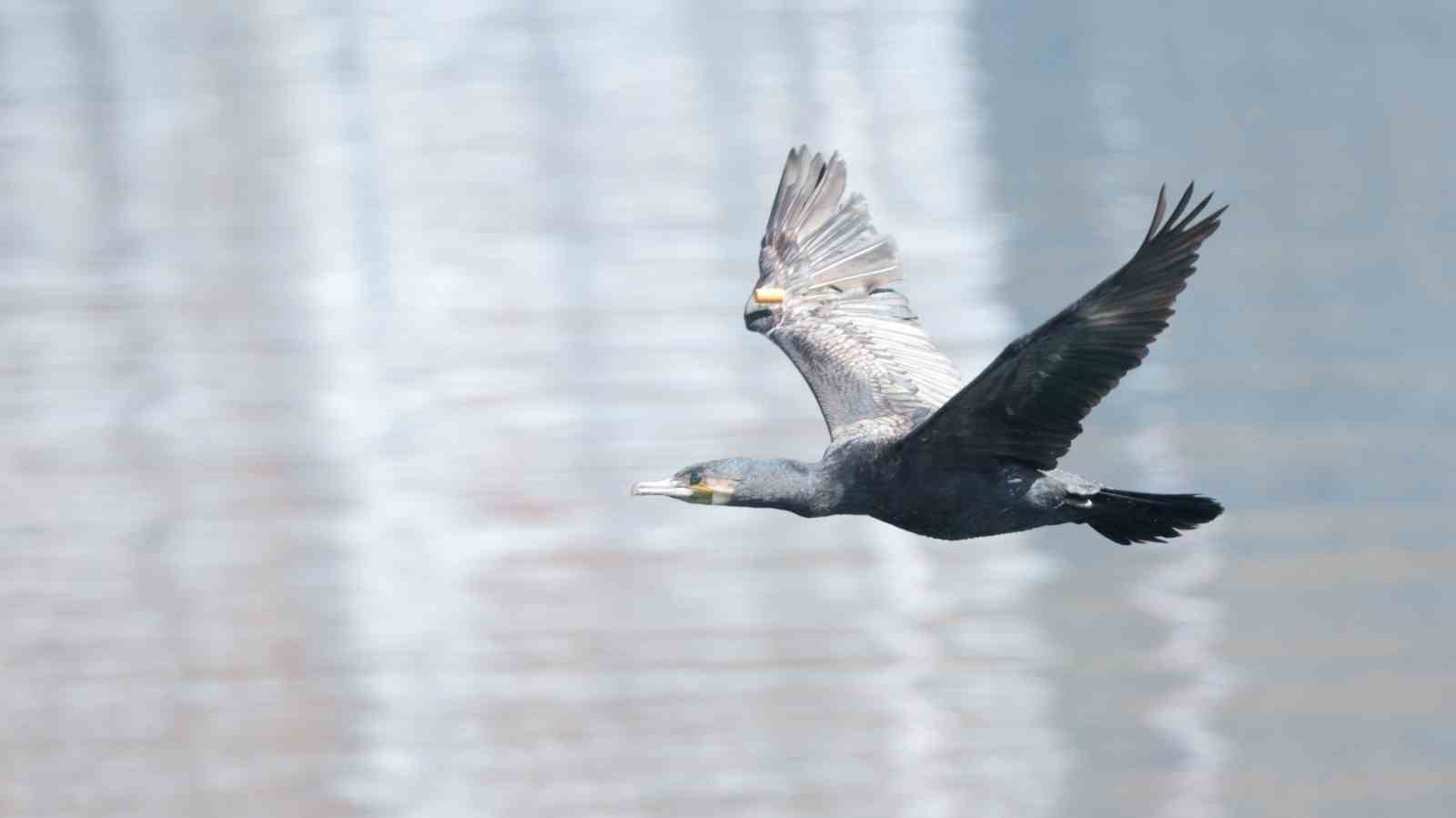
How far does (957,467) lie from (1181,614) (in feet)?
17.0

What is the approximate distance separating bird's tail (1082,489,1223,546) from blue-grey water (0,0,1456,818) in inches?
144

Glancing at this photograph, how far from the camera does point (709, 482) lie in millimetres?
4477

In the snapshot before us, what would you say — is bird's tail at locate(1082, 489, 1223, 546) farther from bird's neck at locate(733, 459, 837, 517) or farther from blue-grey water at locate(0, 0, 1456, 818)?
blue-grey water at locate(0, 0, 1456, 818)

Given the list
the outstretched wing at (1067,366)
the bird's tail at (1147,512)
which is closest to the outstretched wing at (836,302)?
the bird's tail at (1147,512)

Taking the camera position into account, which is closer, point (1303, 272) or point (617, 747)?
point (617, 747)

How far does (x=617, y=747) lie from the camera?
8.21 m

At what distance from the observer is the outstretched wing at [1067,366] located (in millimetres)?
3975

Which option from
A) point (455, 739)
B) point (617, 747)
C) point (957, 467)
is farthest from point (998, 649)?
point (957, 467)

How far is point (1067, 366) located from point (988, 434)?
0.22 m

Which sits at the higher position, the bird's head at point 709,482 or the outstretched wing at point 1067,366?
the outstretched wing at point 1067,366

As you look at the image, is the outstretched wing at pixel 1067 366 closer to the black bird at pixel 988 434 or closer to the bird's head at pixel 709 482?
the black bird at pixel 988 434

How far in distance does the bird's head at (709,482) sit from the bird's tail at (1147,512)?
2.38 ft

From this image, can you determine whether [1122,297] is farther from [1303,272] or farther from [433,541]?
[1303,272]

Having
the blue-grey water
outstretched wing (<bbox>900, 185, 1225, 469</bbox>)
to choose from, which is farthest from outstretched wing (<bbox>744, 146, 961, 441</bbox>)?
the blue-grey water
